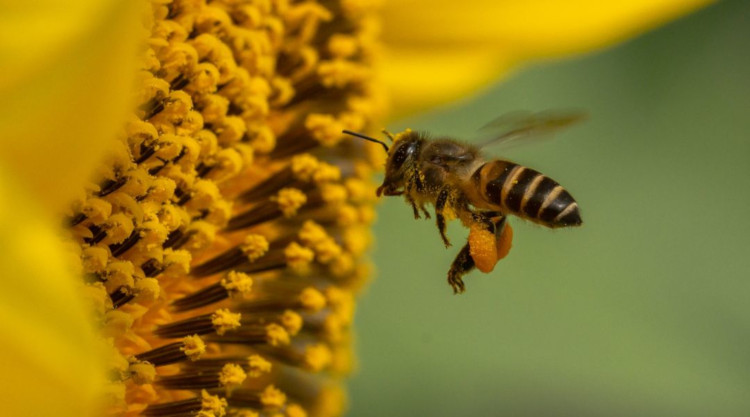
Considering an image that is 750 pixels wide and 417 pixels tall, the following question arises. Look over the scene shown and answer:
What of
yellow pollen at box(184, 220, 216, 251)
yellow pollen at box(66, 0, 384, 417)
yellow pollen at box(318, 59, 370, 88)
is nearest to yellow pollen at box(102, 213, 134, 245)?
yellow pollen at box(66, 0, 384, 417)

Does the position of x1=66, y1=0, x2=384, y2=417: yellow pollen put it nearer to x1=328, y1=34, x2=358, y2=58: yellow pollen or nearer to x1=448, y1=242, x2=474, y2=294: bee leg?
x1=328, y1=34, x2=358, y2=58: yellow pollen

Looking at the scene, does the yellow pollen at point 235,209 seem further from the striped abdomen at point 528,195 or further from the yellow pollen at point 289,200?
the striped abdomen at point 528,195

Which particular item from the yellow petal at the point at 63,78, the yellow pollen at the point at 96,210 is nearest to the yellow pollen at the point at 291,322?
the yellow pollen at the point at 96,210

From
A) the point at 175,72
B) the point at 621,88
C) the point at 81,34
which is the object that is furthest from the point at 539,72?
the point at 81,34

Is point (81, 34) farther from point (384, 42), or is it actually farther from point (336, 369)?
point (384, 42)

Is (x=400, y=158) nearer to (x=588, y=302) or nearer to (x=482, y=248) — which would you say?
(x=482, y=248)

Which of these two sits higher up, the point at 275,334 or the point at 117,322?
the point at 275,334

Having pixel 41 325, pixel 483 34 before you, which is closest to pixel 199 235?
pixel 41 325

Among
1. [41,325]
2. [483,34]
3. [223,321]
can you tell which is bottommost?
[41,325]
